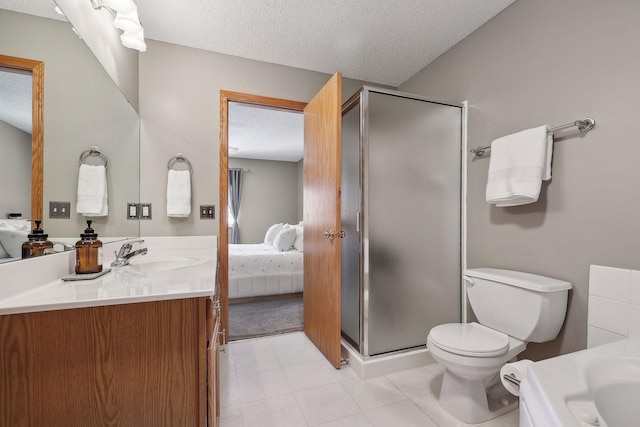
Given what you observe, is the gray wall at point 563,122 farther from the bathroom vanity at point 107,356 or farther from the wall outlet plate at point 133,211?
the wall outlet plate at point 133,211

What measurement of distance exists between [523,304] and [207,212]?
2158 millimetres

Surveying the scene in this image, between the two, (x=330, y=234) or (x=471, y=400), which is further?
(x=330, y=234)

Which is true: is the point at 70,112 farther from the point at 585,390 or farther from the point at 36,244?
the point at 585,390

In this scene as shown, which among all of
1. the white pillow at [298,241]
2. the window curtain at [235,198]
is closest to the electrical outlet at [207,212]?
the white pillow at [298,241]

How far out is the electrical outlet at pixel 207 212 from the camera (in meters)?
2.22

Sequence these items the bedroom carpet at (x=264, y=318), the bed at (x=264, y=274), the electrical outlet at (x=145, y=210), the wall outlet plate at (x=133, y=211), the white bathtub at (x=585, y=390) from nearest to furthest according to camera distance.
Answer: the white bathtub at (x=585, y=390), the wall outlet plate at (x=133, y=211), the electrical outlet at (x=145, y=210), the bedroom carpet at (x=264, y=318), the bed at (x=264, y=274)

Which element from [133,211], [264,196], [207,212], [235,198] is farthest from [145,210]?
[264,196]

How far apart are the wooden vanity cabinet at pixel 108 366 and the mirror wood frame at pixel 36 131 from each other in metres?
0.44

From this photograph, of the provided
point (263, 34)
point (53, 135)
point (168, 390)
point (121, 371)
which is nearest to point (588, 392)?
point (168, 390)

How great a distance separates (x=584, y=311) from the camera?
142cm

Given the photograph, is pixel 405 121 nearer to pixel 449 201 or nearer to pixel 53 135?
pixel 449 201

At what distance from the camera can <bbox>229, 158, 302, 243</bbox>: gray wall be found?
20.8 feet

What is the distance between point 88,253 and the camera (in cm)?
119

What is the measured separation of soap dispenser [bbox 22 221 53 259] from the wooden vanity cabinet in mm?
292
